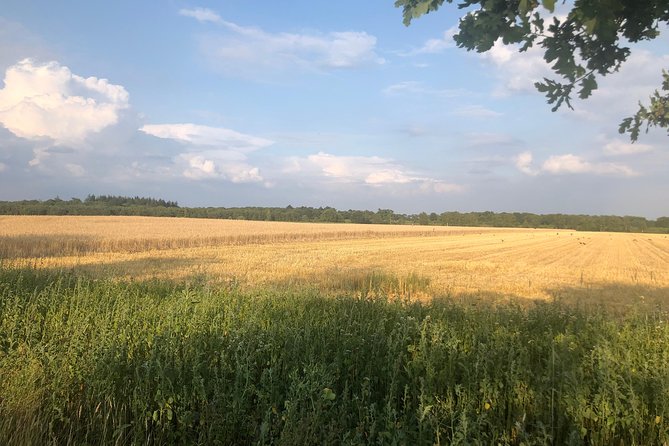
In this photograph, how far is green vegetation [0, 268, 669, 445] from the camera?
10.3ft

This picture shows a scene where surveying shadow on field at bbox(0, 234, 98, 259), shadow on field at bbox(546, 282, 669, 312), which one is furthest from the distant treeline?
shadow on field at bbox(546, 282, 669, 312)

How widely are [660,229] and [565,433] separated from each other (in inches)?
5855

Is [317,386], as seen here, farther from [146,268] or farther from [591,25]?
[146,268]

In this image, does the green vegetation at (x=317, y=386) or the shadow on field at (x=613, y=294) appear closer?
the green vegetation at (x=317, y=386)

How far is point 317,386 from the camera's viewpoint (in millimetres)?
3227

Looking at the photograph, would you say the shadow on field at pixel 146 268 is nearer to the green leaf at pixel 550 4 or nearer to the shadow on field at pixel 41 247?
the shadow on field at pixel 41 247

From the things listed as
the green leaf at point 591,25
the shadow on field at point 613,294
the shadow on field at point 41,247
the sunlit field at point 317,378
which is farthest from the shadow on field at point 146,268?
the green leaf at point 591,25

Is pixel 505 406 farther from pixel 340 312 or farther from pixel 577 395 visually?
pixel 340 312

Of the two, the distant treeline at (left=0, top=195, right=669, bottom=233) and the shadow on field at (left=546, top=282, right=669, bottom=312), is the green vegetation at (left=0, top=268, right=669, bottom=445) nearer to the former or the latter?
the shadow on field at (left=546, top=282, right=669, bottom=312)

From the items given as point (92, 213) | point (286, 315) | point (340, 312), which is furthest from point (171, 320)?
point (92, 213)

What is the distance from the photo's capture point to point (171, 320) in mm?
4996

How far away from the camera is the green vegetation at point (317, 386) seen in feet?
10.3

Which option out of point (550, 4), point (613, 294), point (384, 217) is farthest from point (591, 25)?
point (384, 217)

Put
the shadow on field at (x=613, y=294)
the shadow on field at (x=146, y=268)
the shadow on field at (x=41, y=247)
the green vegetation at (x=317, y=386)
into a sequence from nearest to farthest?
the green vegetation at (x=317, y=386), the shadow on field at (x=613, y=294), the shadow on field at (x=146, y=268), the shadow on field at (x=41, y=247)
